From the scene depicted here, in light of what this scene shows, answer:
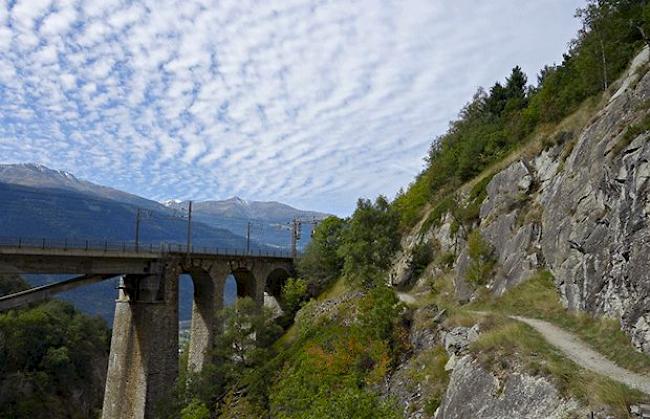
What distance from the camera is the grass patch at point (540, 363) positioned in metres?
9.52

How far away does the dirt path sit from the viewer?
10.9 meters

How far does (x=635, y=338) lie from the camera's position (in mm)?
12469

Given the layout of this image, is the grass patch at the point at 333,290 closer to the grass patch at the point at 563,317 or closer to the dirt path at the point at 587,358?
the grass patch at the point at 563,317

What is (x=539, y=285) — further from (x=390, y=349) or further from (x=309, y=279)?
(x=309, y=279)

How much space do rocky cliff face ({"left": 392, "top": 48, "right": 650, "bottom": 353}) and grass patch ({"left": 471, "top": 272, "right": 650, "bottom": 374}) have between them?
1.21 feet

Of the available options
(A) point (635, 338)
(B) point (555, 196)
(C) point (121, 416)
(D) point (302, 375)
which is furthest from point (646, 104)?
(C) point (121, 416)

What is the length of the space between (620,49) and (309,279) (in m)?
43.3

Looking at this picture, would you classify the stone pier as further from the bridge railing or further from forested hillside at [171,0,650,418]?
forested hillside at [171,0,650,418]

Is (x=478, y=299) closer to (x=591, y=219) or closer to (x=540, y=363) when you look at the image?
(x=591, y=219)

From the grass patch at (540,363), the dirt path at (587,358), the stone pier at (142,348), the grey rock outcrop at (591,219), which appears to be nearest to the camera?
the grass patch at (540,363)

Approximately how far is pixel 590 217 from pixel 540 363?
8547mm

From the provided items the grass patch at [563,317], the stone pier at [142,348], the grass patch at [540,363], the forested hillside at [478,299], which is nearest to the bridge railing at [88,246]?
the stone pier at [142,348]

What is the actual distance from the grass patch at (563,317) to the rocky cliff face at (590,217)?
368 millimetres

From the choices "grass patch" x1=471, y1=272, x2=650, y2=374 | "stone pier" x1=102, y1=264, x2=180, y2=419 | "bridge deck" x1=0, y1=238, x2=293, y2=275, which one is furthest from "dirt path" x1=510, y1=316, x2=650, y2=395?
"stone pier" x1=102, y1=264, x2=180, y2=419
